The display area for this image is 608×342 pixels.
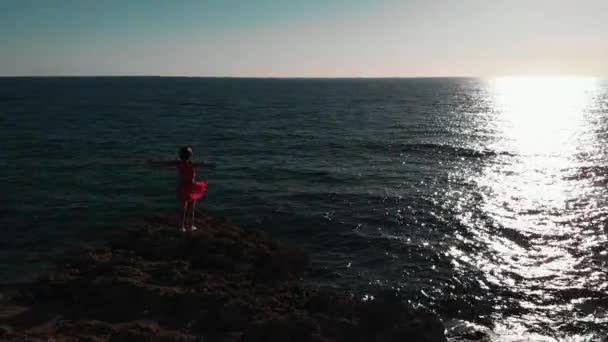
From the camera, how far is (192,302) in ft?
36.0

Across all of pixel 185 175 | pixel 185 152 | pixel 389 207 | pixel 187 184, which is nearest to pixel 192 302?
pixel 187 184

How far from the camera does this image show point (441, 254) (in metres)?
16.0

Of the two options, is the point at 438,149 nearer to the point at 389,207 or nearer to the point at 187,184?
the point at 389,207

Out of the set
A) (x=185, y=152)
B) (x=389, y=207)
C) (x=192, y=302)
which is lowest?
(x=192, y=302)

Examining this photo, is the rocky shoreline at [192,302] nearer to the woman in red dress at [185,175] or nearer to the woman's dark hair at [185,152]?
the woman in red dress at [185,175]

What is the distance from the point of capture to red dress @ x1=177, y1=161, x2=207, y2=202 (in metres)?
13.7

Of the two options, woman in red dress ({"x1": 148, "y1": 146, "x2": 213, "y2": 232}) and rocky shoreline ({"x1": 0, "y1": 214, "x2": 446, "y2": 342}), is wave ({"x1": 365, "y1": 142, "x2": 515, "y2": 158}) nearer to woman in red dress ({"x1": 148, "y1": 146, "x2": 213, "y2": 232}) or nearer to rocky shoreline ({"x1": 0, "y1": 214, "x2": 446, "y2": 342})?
rocky shoreline ({"x1": 0, "y1": 214, "x2": 446, "y2": 342})

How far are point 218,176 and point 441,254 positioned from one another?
52.0ft

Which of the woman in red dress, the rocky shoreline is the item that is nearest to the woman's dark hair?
the woman in red dress

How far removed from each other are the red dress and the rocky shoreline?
4.67ft

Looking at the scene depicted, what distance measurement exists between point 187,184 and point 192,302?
4.28m

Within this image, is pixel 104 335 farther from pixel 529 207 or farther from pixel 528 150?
pixel 528 150

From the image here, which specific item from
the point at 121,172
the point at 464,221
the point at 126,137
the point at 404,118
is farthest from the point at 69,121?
the point at 464,221

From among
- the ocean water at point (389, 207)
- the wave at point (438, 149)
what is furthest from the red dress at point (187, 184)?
the wave at point (438, 149)
